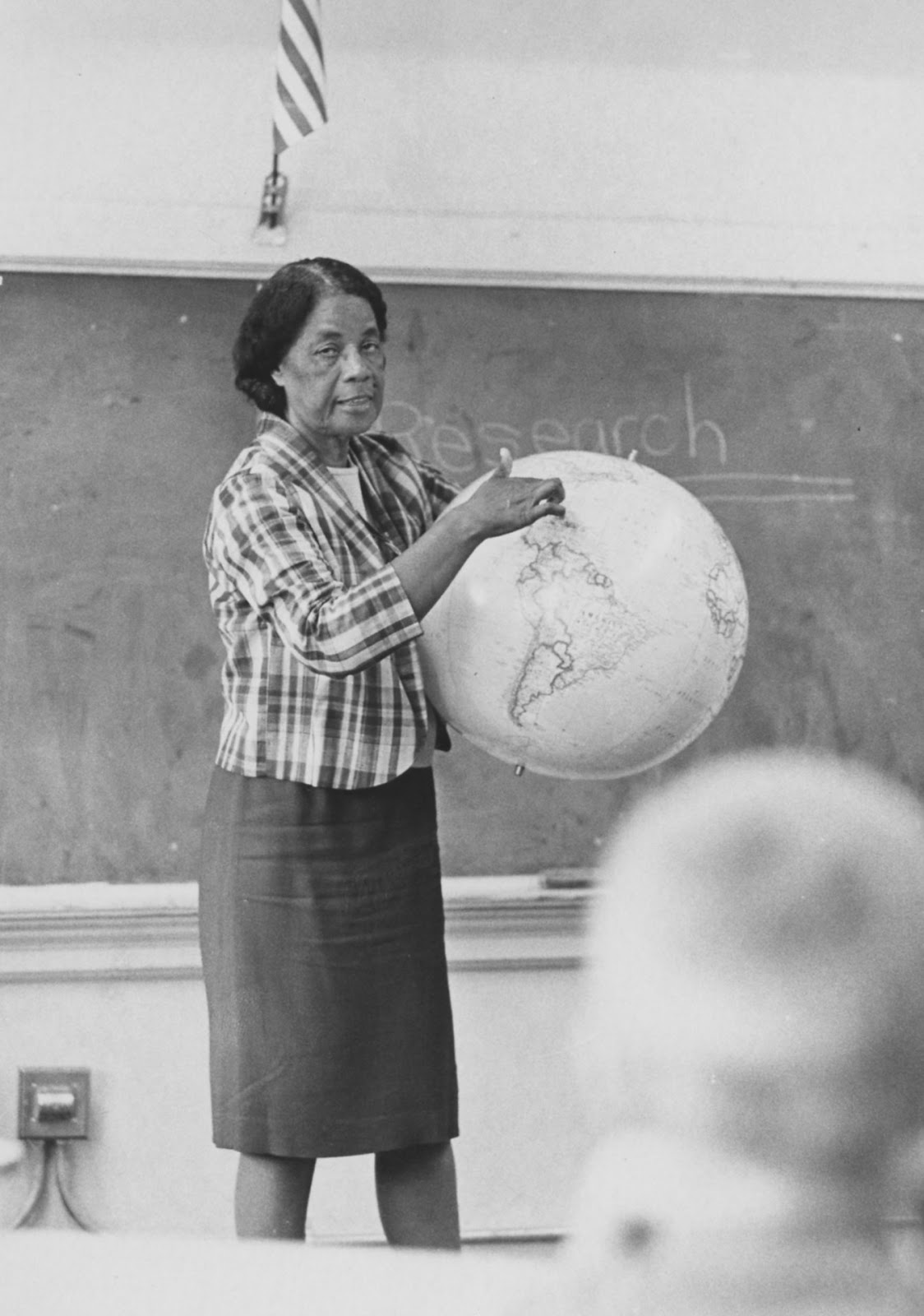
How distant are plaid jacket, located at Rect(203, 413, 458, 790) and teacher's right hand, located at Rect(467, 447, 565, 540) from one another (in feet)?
0.42

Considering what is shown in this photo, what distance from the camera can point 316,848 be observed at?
1.92 m

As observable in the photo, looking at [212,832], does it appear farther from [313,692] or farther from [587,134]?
[587,134]

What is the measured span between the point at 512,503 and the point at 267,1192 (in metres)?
0.89

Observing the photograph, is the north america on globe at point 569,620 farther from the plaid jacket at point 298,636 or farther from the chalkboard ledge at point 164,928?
the chalkboard ledge at point 164,928

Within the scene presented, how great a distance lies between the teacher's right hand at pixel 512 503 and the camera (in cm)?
173

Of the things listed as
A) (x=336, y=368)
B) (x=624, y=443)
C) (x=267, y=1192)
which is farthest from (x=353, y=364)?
(x=267, y=1192)

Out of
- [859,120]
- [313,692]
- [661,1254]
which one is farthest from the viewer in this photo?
[859,120]

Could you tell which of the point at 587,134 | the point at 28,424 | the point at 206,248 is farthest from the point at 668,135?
the point at 28,424

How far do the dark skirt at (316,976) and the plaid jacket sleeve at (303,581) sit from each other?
0.22 metres

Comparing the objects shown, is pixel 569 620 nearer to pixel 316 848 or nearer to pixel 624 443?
pixel 316 848

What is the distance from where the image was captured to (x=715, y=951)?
2547 millimetres

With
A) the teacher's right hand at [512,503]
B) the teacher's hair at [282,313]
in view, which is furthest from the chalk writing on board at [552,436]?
the teacher's right hand at [512,503]

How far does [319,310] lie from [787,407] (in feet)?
3.56

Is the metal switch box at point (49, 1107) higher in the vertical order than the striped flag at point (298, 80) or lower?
lower
